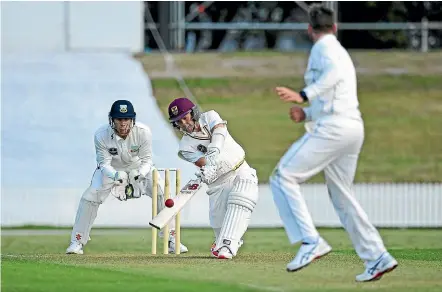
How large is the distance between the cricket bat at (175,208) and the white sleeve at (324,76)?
333cm

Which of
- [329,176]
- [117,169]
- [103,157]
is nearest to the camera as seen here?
[329,176]

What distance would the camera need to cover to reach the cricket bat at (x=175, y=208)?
14.0 meters

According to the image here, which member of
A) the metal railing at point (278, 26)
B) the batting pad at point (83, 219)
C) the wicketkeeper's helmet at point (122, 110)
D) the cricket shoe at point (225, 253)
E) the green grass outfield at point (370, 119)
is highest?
the wicketkeeper's helmet at point (122, 110)

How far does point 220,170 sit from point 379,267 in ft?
11.2

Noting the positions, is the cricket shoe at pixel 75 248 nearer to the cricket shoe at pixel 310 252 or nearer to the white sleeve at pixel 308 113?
the cricket shoe at pixel 310 252

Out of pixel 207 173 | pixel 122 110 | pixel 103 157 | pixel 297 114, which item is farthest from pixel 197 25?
pixel 297 114

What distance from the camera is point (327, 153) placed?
1114cm

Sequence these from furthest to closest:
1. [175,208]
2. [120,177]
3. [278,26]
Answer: [278,26] → [120,177] → [175,208]

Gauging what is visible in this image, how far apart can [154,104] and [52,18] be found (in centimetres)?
489

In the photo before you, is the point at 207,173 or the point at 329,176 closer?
the point at 329,176

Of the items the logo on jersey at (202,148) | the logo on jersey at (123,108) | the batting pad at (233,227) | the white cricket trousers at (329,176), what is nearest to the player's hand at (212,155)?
the logo on jersey at (202,148)

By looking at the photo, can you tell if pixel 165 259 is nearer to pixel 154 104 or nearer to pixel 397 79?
pixel 154 104

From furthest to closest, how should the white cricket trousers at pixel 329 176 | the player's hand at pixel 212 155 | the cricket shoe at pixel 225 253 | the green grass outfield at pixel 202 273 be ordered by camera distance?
the player's hand at pixel 212 155 → the cricket shoe at pixel 225 253 → the white cricket trousers at pixel 329 176 → the green grass outfield at pixel 202 273

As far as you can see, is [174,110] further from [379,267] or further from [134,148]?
[379,267]
